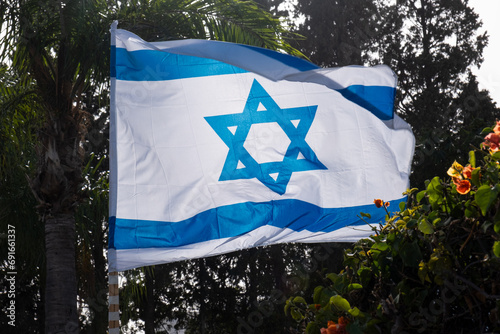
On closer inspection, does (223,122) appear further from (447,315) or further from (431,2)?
(431,2)

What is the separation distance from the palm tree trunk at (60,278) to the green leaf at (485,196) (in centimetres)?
652

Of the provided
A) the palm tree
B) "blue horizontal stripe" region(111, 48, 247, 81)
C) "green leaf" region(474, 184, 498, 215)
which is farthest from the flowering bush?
the palm tree

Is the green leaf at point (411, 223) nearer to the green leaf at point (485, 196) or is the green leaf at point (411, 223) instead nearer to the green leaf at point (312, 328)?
the green leaf at point (485, 196)

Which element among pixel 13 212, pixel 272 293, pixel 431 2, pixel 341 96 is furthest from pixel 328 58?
pixel 341 96

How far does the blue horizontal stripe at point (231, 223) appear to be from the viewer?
4.07 m

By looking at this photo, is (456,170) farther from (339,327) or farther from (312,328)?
(312,328)

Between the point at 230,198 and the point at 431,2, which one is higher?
the point at 431,2

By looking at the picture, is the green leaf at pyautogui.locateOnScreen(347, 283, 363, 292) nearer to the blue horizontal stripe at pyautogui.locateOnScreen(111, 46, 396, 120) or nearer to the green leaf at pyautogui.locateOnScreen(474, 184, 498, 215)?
the green leaf at pyautogui.locateOnScreen(474, 184, 498, 215)

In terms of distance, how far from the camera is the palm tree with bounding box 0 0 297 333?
7.60 m

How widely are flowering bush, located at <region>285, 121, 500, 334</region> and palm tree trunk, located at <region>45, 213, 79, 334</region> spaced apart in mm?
5854

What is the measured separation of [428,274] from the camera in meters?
2.03

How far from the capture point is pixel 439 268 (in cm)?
194

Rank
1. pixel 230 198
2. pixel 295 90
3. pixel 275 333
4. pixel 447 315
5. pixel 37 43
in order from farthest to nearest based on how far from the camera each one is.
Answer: pixel 275 333, pixel 37 43, pixel 295 90, pixel 230 198, pixel 447 315

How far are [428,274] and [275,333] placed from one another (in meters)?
19.2
